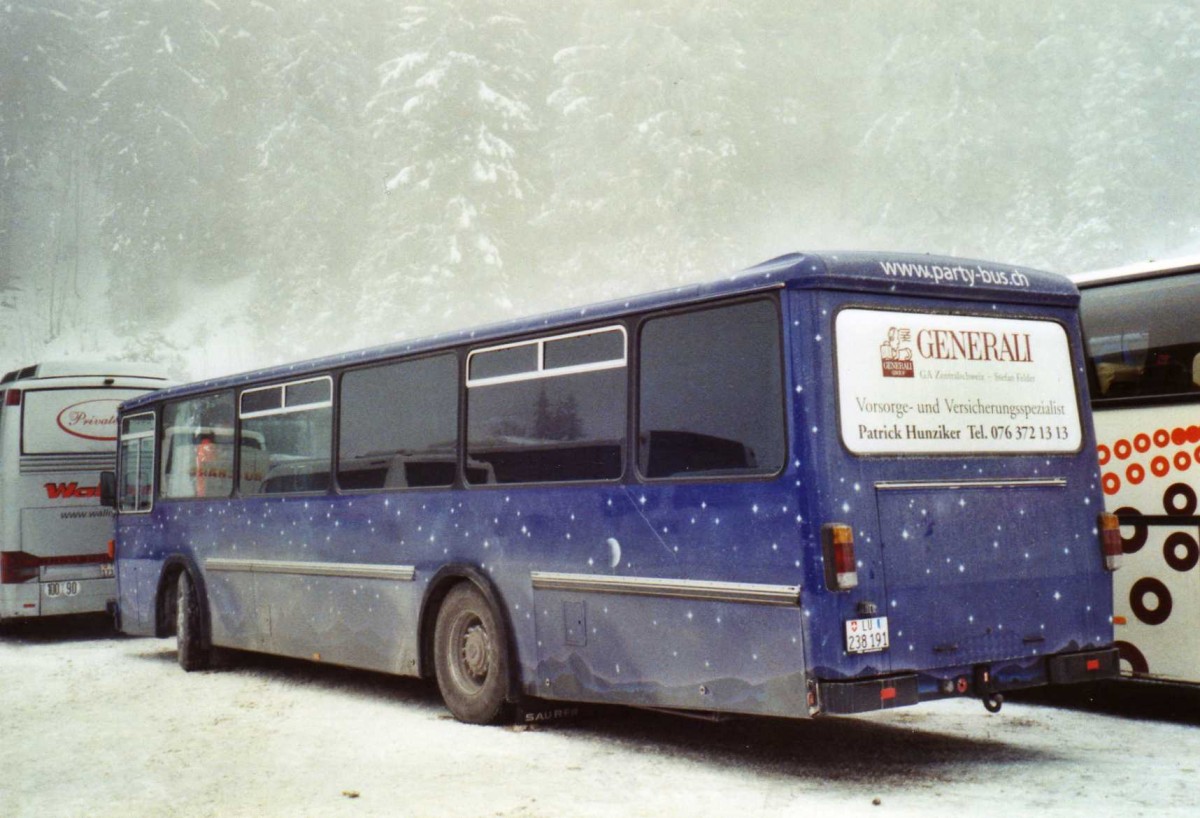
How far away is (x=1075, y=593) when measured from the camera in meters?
8.25

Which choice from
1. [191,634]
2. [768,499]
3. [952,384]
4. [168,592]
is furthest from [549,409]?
[168,592]

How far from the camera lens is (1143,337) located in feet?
32.0

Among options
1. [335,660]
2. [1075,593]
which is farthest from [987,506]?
[335,660]

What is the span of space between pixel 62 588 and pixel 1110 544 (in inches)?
538

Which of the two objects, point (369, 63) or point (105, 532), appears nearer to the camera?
point (105, 532)

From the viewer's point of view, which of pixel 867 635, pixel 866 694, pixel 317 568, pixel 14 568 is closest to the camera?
pixel 866 694

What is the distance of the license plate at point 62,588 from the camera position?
17.5 m

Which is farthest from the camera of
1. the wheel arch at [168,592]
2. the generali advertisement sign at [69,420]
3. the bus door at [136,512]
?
the generali advertisement sign at [69,420]

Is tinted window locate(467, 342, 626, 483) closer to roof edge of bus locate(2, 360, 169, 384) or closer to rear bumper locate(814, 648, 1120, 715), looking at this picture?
rear bumper locate(814, 648, 1120, 715)

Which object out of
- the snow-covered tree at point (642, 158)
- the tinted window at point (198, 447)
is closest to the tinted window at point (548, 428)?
the tinted window at point (198, 447)

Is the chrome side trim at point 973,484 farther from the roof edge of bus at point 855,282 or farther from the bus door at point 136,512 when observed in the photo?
the bus door at point 136,512

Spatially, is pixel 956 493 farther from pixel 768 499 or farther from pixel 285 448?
pixel 285 448

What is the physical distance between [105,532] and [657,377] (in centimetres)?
1192

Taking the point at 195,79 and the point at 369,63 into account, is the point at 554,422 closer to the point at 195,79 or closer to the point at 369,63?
the point at 369,63
